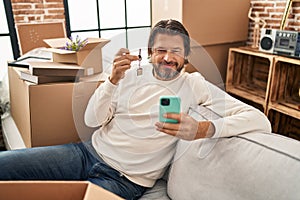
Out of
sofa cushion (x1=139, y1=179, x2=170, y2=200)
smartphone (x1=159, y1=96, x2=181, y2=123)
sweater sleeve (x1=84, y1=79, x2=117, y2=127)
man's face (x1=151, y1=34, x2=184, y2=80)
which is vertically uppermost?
man's face (x1=151, y1=34, x2=184, y2=80)

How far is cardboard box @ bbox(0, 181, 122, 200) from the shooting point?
0.71m

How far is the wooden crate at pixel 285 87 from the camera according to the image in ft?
7.06

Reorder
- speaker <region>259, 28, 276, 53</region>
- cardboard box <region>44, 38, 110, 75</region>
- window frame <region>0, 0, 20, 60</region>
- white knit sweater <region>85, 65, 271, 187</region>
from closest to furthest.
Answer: white knit sweater <region>85, 65, 271, 187</region>, cardboard box <region>44, 38, 110, 75</region>, window frame <region>0, 0, 20, 60</region>, speaker <region>259, 28, 276, 53</region>

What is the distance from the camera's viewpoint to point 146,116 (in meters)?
1.07

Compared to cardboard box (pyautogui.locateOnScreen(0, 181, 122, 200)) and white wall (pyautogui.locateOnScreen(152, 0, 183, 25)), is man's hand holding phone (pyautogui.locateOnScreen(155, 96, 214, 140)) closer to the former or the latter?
cardboard box (pyautogui.locateOnScreen(0, 181, 122, 200))

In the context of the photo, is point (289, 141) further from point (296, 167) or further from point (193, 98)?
point (193, 98)

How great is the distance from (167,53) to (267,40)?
1.63 m

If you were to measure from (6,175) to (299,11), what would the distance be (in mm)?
2336

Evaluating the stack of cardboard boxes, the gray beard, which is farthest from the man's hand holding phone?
the stack of cardboard boxes

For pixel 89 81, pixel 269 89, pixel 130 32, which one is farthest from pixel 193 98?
pixel 269 89

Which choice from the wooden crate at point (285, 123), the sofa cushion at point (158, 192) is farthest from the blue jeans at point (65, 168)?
the wooden crate at point (285, 123)

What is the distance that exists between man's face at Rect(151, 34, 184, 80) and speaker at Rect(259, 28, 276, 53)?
154 cm

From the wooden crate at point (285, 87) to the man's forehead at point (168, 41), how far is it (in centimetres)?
143

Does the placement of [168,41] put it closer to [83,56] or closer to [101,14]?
[83,56]
